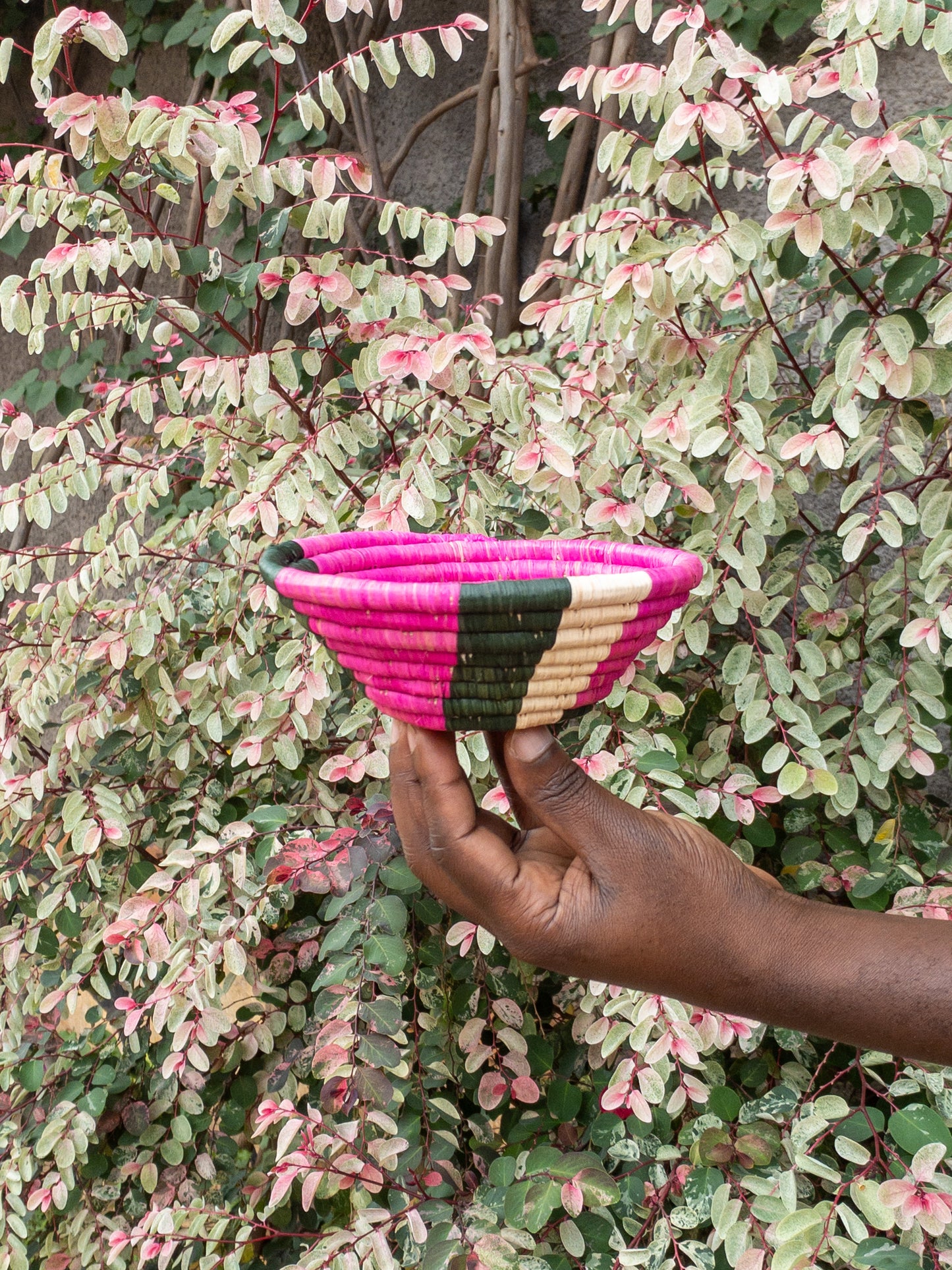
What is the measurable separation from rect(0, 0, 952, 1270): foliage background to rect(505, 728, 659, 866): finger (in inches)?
19.0

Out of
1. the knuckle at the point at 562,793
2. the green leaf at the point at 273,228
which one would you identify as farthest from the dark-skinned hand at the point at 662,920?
the green leaf at the point at 273,228

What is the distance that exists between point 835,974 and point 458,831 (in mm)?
258

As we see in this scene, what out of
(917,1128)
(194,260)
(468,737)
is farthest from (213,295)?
(917,1128)

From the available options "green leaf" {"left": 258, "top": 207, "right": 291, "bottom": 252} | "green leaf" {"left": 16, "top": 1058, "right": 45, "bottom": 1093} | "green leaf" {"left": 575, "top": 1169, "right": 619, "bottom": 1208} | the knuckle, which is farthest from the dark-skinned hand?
"green leaf" {"left": 16, "top": 1058, "right": 45, "bottom": 1093}

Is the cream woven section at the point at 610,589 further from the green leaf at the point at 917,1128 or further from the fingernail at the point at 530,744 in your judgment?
the green leaf at the point at 917,1128

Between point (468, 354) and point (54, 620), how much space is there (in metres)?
0.97

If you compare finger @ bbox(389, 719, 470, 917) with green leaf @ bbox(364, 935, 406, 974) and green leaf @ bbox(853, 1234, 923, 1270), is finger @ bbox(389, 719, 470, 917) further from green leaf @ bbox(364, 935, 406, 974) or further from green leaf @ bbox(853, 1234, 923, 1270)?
green leaf @ bbox(853, 1234, 923, 1270)

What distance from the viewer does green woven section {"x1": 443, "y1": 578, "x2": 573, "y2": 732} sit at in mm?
583

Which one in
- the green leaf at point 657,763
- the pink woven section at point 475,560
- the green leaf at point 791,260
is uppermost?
the green leaf at point 791,260

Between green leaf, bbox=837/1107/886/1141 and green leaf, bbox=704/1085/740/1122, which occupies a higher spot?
green leaf, bbox=837/1107/886/1141

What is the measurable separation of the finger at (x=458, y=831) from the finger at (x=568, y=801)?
0.04 meters

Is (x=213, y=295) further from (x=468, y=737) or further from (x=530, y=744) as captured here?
(x=530, y=744)

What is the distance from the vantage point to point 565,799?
0.65 metres

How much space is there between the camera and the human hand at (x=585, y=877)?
0.65m
